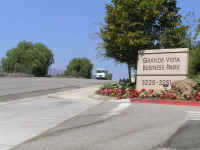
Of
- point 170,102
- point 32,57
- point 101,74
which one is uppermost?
point 32,57

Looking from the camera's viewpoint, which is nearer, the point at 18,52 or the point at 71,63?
the point at 18,52

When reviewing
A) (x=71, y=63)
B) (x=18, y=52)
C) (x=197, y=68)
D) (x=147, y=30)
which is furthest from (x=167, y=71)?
(x=71, y=63)

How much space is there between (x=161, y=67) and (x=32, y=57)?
61.8m

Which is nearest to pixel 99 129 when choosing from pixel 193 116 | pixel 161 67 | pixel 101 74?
pixel 193 116

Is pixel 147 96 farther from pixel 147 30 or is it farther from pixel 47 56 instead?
pixel 47 56

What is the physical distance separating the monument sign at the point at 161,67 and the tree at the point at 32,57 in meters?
55.5

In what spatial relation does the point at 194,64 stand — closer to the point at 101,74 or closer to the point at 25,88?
the point at 25,88

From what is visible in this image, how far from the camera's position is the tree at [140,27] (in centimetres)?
1326

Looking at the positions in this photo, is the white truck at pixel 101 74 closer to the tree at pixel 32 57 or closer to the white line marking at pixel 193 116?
the tree at pixel 32 57

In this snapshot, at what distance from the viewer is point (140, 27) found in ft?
45.0

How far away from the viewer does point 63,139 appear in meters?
4.98

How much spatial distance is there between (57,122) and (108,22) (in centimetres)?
943

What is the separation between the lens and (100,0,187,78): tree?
13.3 meters

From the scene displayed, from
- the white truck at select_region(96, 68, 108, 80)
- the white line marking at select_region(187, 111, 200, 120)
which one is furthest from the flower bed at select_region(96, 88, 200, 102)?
the white truck at select_region(96, 68, 108, 80)
